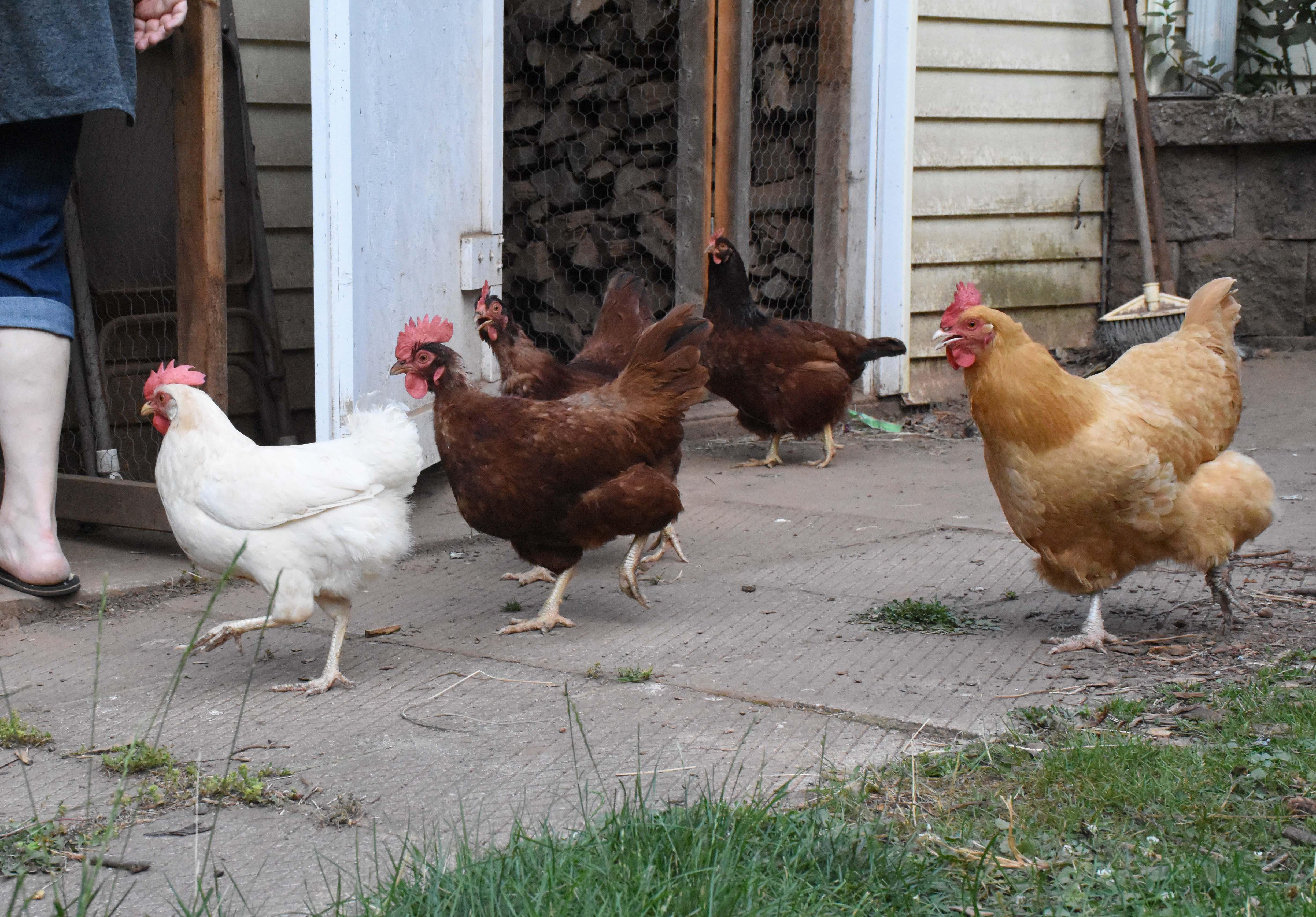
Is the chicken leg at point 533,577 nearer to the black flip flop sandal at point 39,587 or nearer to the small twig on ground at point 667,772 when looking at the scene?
the black flip flop sandal at point 39,587

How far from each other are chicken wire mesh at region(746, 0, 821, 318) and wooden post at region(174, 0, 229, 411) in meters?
3.62

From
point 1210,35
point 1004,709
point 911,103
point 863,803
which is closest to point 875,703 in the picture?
point 1004,709

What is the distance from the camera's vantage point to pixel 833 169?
7.17 m

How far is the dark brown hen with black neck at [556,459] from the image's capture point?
12.7 ft

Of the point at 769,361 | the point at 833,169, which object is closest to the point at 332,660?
the point at 769,361

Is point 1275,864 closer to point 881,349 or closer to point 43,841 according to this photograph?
point 43,841

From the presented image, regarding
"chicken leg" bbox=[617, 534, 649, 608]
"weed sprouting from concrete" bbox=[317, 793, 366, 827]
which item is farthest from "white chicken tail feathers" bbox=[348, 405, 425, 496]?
"weed sprouting from concrete" bbox=[317, 793, 366, 827]

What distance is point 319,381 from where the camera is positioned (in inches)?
174

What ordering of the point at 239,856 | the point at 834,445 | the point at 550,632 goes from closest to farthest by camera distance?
the point at 239,856 < the point at 550,632 < the point at 834,445

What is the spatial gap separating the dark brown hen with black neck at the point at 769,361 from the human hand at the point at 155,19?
9.64 feet

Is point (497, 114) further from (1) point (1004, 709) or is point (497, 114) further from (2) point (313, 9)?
(1) point (1004, 709)

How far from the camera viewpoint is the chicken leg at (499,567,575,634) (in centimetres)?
391

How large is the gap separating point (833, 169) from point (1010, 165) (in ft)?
4.75

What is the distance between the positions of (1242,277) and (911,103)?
282cm
